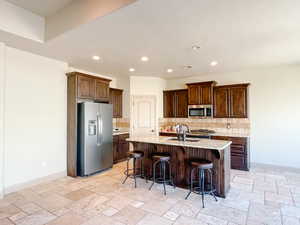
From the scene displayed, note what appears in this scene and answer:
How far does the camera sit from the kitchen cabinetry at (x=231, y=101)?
5.35 m

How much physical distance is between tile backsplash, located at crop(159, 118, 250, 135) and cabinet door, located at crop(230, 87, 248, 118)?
1.03ft

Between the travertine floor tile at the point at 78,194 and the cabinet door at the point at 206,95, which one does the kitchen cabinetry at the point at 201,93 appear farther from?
the travertine floor tile at the point at 78,194

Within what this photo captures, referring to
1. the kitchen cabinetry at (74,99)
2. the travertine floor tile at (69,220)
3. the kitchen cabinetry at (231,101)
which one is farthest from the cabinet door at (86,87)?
the kitchen cabinetry at (231,101)

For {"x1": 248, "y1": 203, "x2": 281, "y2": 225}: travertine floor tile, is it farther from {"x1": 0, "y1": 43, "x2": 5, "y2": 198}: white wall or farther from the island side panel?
{"x1": 0, "y1": 43, "x2": 5, "y2": 198}: white wall

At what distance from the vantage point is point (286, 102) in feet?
16.6

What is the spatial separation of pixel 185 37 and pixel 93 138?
318 cm

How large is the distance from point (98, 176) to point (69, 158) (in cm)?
86

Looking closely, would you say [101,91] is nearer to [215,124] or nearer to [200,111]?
[200,111]

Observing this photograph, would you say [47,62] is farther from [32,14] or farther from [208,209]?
[208,209]

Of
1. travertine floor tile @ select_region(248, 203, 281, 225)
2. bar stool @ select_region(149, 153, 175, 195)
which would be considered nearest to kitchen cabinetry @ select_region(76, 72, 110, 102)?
bar stool @ select_region(149, 153, 175, 195)

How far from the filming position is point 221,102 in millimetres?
5684

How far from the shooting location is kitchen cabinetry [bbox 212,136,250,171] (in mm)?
5004

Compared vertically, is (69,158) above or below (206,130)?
below

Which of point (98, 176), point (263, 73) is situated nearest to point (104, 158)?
point (98, 176)
